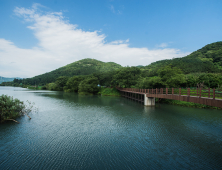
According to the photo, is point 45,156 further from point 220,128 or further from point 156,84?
point 156,84

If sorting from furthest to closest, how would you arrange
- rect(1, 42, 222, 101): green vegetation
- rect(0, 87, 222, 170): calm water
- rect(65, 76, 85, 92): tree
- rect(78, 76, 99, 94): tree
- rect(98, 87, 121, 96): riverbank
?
rect(65, 76, 85, 92): tree → rect(78, 76, 99, 94): tree → rect(98, 87, 121, 96): riverbank → rect(1, 42, 222, 101): green vegetation → rect(0, 87, 222, 170): calm water

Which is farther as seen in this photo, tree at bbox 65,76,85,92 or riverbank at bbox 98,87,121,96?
tree at bbox 65,76,85,92

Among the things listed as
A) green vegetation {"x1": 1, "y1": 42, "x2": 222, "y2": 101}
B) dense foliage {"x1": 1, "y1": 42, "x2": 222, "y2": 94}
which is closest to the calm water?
dense foliage {"x1": 1, "y1": 42, "x2": 222, "y2": 94}

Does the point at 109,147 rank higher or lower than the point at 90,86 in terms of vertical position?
lower

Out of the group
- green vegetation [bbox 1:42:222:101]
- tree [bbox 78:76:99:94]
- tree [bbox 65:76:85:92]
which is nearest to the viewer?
green vegetation [bbox 1:42:222:101]

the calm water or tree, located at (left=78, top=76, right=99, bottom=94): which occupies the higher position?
tree, located at (left=78, top=76, right=99, bottom=94)

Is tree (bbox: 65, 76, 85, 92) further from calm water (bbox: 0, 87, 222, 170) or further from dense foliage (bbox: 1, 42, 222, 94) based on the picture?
calm water (bbox: 0, 87, 222, 170)

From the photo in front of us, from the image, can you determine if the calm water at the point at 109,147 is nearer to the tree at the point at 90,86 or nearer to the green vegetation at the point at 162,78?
the green vegetation at the point at 162,78

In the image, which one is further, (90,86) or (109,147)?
(90,86)

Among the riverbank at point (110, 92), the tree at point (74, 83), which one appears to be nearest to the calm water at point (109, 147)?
the riverbank at point (110, 92)

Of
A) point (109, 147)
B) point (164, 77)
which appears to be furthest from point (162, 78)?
point (109, 147)

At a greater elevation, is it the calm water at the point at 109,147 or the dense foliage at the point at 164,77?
the dense foliage at the point at 164,77

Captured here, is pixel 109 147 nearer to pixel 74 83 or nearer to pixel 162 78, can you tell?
pixel 162 78

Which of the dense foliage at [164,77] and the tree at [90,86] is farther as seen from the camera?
the tree at [90,86]
